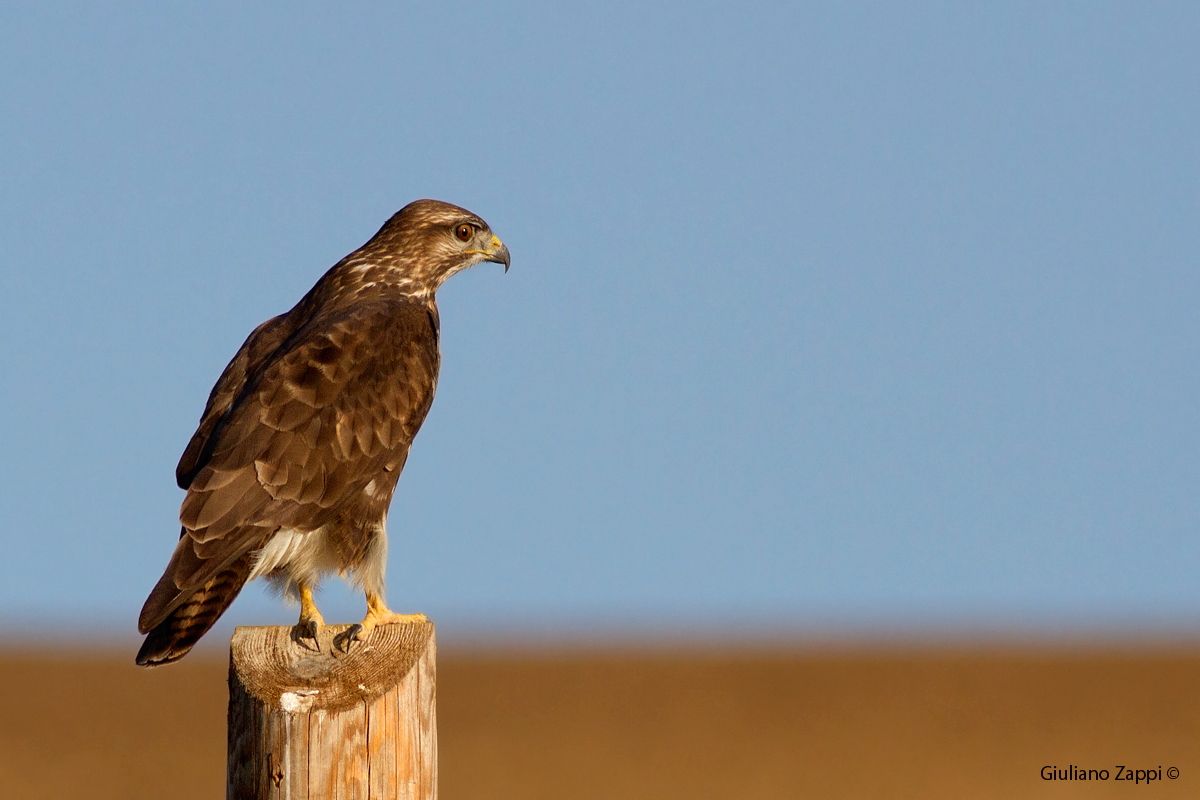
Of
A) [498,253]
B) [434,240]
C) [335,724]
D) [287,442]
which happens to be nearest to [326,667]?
[335,724]

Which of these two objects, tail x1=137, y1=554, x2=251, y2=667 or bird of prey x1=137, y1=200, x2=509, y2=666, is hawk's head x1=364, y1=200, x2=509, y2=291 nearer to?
bird of prey x1=137, y1=200, x2=509, y2=666

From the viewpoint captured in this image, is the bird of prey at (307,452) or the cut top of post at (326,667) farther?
the bird of prey at (307,452)

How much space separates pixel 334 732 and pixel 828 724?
21.5m

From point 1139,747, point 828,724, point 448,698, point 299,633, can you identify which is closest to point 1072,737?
point 1139,747

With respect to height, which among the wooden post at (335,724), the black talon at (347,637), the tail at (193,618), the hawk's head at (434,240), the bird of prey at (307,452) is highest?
the hawk's head at (434,240)

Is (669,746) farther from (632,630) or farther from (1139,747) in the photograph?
(632,630)

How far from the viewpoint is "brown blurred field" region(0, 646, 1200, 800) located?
1895 cm

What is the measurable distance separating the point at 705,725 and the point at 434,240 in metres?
18.0

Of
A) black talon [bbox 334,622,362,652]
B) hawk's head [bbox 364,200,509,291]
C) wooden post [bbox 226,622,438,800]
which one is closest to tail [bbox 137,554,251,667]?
black talon [bbox 334,622,362,652]

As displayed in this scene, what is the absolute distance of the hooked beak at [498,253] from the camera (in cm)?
839

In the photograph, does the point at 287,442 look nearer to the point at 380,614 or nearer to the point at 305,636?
the point at 380,614

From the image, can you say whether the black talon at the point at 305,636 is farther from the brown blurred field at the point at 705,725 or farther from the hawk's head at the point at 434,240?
the brown blurred field at the point at 705,725

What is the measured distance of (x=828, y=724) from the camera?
25.2 m

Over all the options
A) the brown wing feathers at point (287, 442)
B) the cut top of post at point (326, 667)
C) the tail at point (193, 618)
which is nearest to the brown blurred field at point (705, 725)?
the brown wing feathers at point (287, 442)
